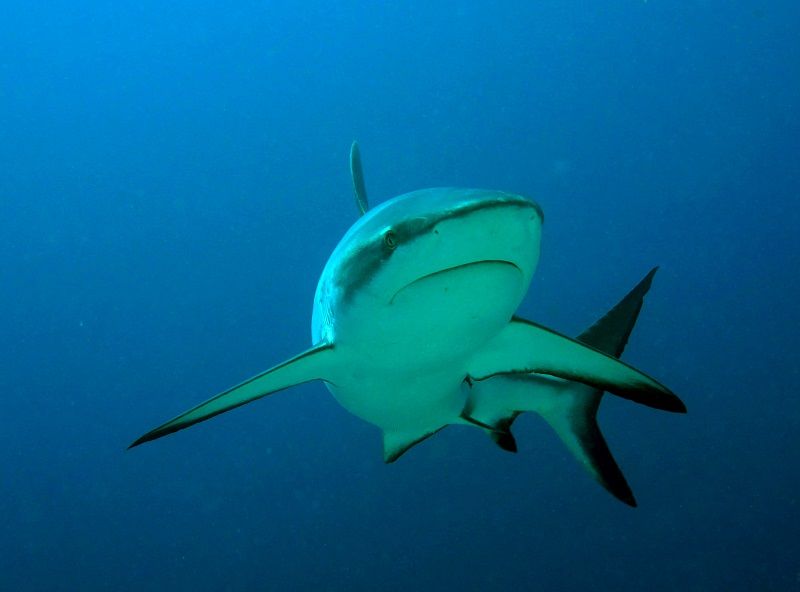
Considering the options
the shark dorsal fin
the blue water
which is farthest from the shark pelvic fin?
the blue water

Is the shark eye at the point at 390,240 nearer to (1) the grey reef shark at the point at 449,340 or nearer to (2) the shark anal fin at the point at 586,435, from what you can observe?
(1) the grey reef shark at the point at 449,340

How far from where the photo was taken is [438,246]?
2.10 m

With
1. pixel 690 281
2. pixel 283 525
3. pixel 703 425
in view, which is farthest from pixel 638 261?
pixel 283 525

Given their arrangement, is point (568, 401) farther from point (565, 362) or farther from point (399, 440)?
point (399, 440)


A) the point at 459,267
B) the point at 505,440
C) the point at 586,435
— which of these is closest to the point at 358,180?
the point at 505,440

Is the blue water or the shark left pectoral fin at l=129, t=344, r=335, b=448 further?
the blue water

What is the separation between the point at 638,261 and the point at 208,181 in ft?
63.1

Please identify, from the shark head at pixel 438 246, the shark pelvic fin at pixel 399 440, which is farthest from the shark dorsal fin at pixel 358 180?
the shark head at pixel 438 246

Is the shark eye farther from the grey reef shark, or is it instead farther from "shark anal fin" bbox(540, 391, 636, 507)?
"shark anal fin" bbox(540, 391, 636, 507)

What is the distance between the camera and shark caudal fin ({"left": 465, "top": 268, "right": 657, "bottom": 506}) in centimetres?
402

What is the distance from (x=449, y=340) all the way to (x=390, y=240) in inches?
32.8

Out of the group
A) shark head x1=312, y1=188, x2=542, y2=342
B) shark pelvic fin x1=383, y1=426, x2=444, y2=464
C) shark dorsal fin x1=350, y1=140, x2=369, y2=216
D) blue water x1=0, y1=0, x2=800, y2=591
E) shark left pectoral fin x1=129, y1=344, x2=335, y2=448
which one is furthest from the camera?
blue water x1=0, y1=0, x2=800, y2=591

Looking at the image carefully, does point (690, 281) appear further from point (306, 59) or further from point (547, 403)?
point (306, 59)

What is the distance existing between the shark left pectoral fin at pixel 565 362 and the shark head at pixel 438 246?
511 millimetres
